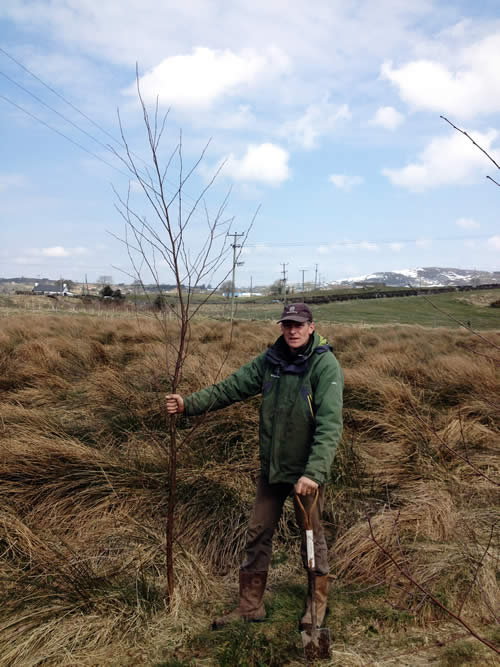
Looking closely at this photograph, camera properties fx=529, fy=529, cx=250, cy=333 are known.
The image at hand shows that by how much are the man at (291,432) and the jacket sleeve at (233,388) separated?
12cm

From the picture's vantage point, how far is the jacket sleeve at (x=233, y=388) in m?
3.17

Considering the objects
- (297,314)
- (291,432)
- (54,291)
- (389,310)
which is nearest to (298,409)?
(291,432)

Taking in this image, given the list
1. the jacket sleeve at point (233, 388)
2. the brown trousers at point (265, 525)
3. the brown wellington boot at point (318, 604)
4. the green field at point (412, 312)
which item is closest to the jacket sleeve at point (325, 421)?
the brown trousers at point (265, 525)

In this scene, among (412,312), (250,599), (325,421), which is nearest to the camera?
(325,421)

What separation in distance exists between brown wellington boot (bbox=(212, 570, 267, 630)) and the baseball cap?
1.44 meters

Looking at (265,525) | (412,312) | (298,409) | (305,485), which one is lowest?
(412,312)

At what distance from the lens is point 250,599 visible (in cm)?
293

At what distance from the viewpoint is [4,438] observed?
4.64 metres

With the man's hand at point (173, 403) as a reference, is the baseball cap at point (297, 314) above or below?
above

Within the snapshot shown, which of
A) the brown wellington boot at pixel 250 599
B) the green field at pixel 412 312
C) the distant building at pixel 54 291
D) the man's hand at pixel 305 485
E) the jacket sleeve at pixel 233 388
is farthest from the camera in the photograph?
the distant building at pixel 54 291

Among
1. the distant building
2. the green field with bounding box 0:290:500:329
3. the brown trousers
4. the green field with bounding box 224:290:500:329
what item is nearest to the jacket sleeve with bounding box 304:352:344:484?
the brown trousers

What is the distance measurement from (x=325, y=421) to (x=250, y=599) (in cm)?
111

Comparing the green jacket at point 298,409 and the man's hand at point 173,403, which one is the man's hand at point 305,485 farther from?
the man's hand at point 173,403

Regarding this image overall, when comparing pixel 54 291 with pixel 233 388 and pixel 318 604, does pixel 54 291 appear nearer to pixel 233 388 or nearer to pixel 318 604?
pixel 233 388
